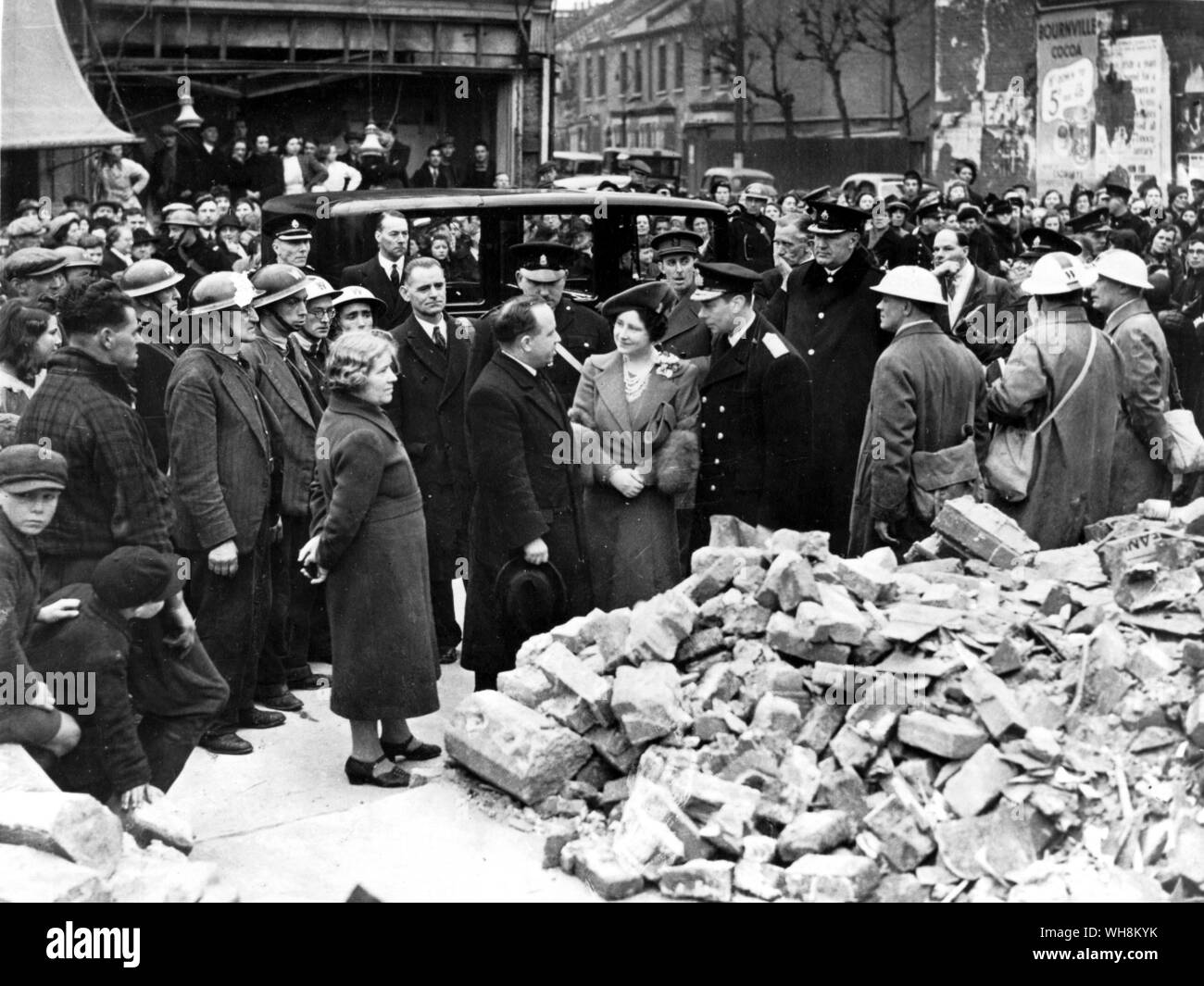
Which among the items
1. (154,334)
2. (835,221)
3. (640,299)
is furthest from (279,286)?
(835,221)

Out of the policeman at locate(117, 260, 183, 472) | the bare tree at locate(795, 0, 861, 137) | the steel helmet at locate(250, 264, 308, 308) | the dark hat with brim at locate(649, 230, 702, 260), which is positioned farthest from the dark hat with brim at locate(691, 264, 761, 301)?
the bare tree at locate(795, 0, 861, 137)

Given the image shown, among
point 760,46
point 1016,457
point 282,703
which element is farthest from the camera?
point 760,46

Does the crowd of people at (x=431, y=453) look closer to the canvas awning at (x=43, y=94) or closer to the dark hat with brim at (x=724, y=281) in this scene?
the dark hat with brim at (x=724, y=281)

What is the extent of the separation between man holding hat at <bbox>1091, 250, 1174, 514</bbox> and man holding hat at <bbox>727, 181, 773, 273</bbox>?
5030 millimetres

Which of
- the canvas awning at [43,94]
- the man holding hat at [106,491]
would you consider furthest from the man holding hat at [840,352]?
the canvas awning at [43,94]

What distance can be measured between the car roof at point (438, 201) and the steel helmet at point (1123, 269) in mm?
4106

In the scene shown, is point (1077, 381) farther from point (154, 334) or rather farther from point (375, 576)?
point (154, 334)

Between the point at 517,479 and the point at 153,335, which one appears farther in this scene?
the point at 153,335

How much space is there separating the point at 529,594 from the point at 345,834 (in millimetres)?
1521

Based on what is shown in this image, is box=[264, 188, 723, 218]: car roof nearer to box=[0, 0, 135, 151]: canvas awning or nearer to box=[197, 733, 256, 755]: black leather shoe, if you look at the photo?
box=[0, 0, 135, 151]: canvas awning

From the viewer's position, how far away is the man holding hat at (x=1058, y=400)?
24.2 feet

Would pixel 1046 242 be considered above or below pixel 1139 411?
above

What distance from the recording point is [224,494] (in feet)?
21.7
